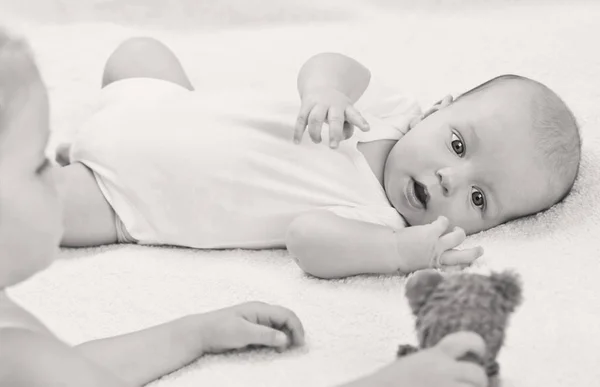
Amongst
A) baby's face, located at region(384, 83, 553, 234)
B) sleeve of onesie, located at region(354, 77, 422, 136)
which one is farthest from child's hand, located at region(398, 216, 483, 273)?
sleeve of onesie, located at region(354, 77, 422, 136)

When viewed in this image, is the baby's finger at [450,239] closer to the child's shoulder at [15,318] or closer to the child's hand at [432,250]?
the child's hand at [432,250]

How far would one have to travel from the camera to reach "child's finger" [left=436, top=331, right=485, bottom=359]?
68 centimetres

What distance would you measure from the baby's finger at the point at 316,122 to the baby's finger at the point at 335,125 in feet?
0.03

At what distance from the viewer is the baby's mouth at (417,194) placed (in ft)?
3.95

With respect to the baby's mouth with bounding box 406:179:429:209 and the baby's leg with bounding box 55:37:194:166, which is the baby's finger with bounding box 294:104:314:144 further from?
the baby's leg with bounding box 55:37:194:166

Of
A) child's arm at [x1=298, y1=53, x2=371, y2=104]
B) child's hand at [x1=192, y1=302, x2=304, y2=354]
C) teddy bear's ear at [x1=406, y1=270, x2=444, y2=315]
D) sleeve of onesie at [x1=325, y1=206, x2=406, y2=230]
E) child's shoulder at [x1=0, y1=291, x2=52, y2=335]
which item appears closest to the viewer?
child's shoulder at [x1=0, y1=291, x2=52, y2=335]

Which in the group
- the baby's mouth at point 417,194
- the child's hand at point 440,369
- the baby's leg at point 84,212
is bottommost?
the baby's leg at point 84,212

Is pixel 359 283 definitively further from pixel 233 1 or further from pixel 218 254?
pixel 233 1

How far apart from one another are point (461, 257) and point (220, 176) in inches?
14.7

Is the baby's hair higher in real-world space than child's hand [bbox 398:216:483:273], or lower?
higher

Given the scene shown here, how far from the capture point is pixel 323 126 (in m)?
1.27

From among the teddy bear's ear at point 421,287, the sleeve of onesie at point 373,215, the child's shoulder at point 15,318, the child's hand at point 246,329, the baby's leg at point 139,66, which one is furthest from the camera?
the baby's leg at point 139,66

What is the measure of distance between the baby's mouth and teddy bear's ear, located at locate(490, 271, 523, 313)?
0.45 metres

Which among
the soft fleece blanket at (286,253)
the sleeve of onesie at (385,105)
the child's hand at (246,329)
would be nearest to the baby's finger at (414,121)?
the sleeve of onesie at (385,105)
